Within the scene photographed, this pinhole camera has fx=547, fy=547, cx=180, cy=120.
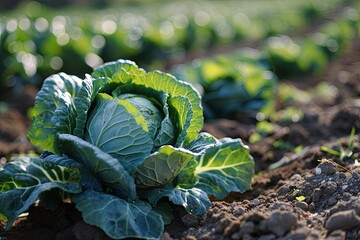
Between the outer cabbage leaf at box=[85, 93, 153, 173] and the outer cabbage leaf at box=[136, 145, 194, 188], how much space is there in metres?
0.07

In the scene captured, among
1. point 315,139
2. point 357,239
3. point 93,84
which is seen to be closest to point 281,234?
point 357,239

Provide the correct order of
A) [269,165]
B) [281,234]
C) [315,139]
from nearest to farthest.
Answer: [281,234], [269,165], [315,139]

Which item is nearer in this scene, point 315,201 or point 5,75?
point 315,201

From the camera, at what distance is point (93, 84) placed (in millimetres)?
3484

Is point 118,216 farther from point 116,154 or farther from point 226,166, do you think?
point 226,166

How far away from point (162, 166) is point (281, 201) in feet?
2.72

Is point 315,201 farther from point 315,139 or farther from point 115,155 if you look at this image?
point 315,139

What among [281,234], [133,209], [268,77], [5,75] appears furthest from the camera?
[5,75]

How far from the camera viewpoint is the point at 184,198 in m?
3.42

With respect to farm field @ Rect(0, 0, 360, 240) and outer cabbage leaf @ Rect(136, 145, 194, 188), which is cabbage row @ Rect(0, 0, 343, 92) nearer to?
farm field @ Rect(0, 0, 360, 240)

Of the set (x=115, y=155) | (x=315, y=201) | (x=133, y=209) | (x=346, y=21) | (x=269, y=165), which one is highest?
(x=115, y=155)

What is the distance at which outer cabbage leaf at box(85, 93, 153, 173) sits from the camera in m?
3.31

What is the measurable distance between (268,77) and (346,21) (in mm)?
8977

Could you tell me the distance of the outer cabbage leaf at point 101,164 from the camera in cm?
310
